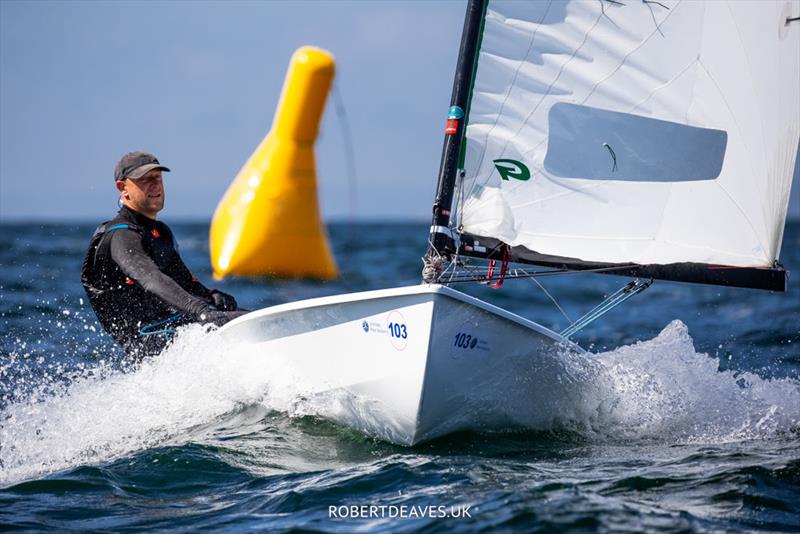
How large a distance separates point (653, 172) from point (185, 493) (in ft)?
A: 8.18

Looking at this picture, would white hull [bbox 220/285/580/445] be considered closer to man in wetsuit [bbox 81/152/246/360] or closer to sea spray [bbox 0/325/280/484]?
sea spray [bbox 0/325/280/484]

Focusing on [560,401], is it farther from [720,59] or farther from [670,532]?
[720,59]

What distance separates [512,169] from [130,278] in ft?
6.13

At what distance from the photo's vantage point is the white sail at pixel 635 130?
13.1ft

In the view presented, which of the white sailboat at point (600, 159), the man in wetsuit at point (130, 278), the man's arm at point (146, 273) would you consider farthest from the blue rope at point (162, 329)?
the white sailboat at point (600, 159)

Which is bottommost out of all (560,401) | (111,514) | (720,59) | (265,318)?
(111,514)

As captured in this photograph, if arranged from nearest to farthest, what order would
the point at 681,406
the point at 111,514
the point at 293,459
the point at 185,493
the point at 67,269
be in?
the point at 111,514
the point at 185,493
the point at 293,459
the point at 681,406
the point at 67,269

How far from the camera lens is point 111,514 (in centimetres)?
323

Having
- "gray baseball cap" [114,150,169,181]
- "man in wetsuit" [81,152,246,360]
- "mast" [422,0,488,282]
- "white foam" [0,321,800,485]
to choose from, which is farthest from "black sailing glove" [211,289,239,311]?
"mast" [422,0,488,282]

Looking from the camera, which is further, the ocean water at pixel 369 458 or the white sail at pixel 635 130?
the white sail at pixel 635 130

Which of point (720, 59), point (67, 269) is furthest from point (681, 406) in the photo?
point (67, 269)

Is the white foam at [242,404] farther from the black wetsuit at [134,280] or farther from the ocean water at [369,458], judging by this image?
the black wetsuit at [134,280]

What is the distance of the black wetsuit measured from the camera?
418 cm

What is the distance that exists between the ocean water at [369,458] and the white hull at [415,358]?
115mm
